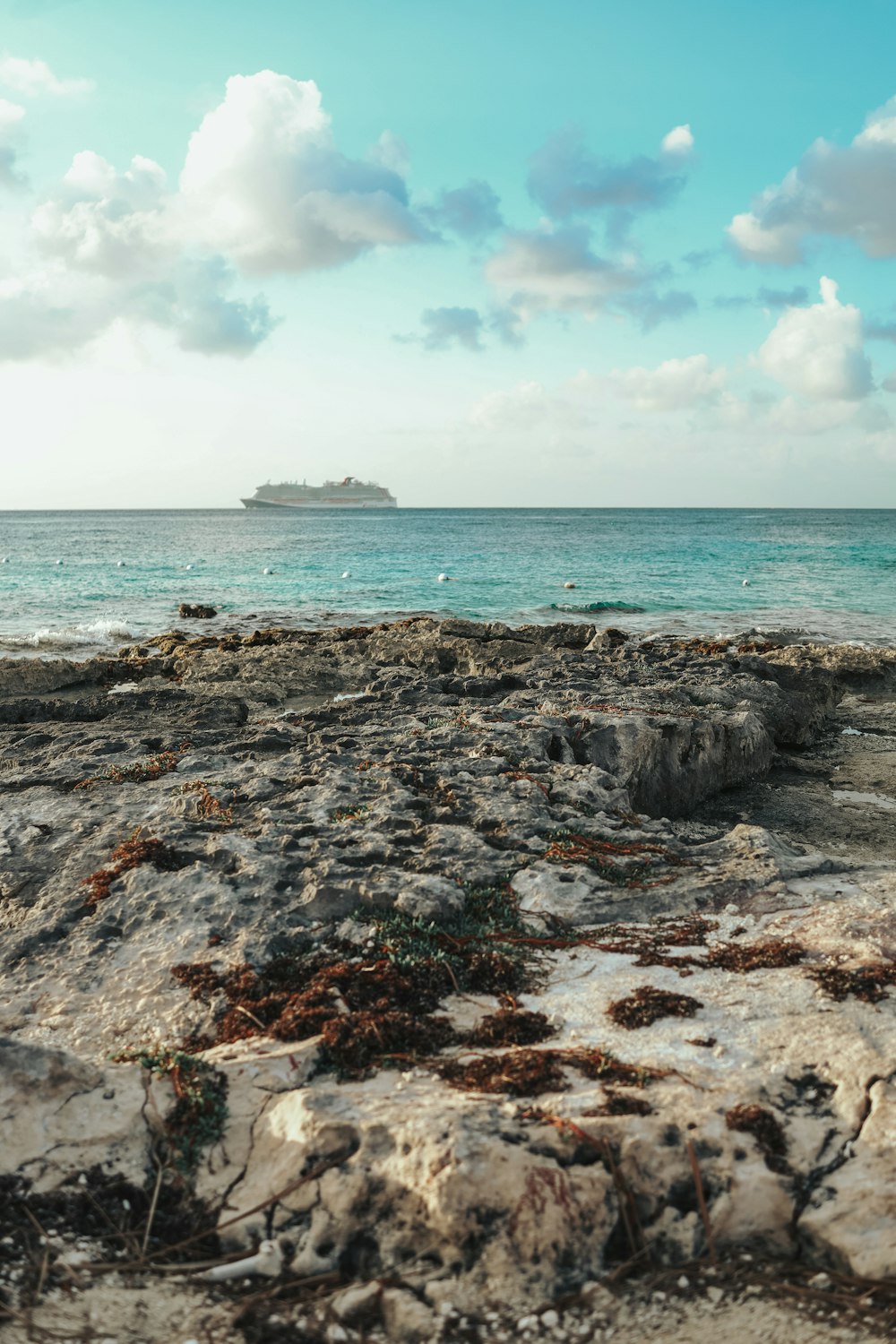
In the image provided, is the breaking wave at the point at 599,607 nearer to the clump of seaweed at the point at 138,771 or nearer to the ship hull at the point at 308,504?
the clump of seaweed at the point at 138,771

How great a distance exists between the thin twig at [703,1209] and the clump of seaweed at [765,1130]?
0.67 feet

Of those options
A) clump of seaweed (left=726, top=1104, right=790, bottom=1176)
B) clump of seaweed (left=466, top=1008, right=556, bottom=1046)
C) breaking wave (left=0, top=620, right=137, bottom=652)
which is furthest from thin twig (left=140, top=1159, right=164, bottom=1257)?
breaking wave (left=0, top=620, right=137, bottom=652)

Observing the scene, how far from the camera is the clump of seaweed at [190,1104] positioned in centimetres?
300

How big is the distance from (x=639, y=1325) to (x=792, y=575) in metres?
36.8

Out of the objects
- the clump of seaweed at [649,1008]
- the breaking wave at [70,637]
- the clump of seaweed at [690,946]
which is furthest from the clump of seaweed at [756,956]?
the breaking wave at [70,637]

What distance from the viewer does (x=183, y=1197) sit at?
2877 mm

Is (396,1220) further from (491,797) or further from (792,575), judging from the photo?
(792,575)

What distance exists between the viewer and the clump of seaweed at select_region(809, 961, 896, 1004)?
11.6 ft

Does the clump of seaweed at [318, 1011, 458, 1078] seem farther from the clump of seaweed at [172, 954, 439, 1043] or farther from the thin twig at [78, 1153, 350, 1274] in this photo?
the thin twig at [78, 1153, 350, 1274]

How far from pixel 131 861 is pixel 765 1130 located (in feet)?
11.5

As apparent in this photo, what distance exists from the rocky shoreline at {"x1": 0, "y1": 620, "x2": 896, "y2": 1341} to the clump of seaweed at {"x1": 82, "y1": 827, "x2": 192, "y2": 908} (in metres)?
0.02

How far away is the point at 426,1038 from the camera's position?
3467mm

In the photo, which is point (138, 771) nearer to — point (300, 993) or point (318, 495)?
point (300, 993)

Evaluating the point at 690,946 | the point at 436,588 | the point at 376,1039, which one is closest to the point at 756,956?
the point at 690,946
